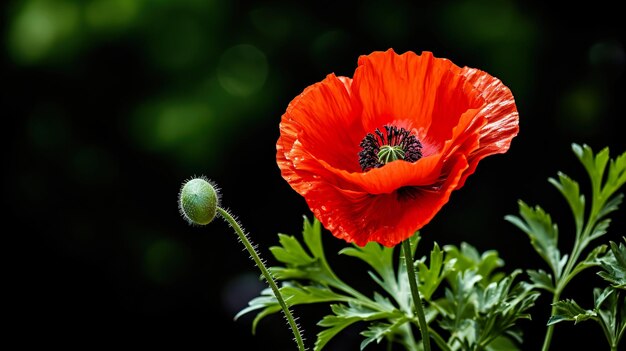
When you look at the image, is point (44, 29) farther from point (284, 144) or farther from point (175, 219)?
point (284, 144)

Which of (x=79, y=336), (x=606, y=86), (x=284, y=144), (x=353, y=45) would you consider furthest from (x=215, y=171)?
(x=284, y=144)

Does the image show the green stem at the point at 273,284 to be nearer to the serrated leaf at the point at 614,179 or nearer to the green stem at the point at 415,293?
the green stem at the point at 415,293

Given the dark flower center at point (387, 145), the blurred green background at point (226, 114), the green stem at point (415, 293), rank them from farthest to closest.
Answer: the blurred green background at point (226, 114) < the dark flower center at point (387, 145) < the green stem at point (415, 293)

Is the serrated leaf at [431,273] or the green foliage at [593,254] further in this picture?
the serrated leaf at [431,273]

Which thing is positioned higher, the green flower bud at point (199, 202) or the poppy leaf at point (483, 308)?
the green flower bud at point (199, 202)

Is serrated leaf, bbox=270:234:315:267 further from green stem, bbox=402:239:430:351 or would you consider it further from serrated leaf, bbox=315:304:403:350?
green stem, bbox=402:239:430:351

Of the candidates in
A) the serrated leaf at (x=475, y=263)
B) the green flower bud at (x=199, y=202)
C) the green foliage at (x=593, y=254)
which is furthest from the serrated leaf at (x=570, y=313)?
the green flower bud at (x=199, y=202)

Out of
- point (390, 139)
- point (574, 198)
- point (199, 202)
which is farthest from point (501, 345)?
point (199, 202)
